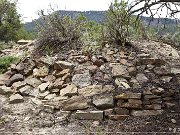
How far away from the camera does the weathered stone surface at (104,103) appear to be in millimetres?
6379

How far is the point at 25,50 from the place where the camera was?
9141 mm

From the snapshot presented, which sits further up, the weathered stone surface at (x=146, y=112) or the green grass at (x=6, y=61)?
the green grass at (x=6, y=61)

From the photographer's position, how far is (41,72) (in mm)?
7551

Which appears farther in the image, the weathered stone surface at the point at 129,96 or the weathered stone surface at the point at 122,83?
the weathered stone surface at the point at 122,83

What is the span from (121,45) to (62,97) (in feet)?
6.67

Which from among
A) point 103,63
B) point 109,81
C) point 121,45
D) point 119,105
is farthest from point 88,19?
point 119,105

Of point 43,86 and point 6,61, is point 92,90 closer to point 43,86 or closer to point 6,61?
point 43,86

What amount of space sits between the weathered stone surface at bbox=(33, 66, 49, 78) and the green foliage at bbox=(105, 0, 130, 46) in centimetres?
154

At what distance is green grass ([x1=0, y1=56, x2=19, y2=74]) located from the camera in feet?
26.7

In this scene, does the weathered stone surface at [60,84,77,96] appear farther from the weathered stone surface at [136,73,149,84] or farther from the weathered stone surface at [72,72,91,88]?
the weathered stone surface at [136,73,149,84]

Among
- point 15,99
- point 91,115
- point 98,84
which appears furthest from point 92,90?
point 15,99

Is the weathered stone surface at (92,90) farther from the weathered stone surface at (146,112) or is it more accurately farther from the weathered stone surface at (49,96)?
the weathered stone surface at (146,112)

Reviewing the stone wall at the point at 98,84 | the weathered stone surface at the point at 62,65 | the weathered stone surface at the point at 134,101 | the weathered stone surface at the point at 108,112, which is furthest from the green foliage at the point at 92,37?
the weathered stone surface at the point at 108,112

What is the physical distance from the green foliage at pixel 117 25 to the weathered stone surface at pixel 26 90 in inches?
81.8
